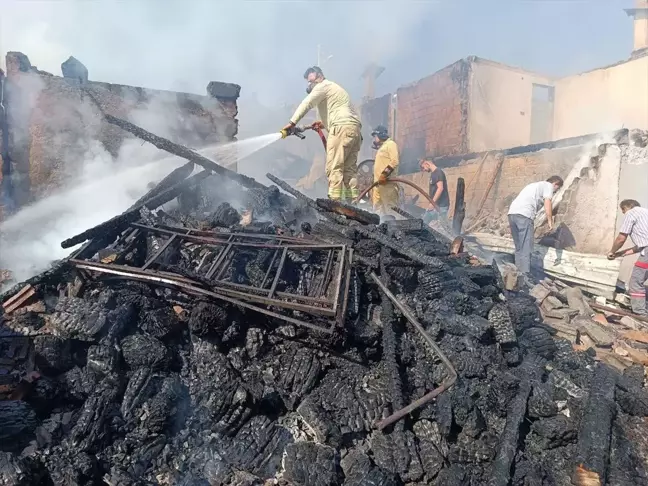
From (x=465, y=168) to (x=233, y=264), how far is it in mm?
11037

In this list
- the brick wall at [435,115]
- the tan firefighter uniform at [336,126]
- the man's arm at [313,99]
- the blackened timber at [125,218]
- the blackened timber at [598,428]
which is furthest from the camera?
the brick wall at [435,115]

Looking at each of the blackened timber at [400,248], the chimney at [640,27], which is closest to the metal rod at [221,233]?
the blackened timber at [400,248]

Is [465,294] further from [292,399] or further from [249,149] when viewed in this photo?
[249,149]

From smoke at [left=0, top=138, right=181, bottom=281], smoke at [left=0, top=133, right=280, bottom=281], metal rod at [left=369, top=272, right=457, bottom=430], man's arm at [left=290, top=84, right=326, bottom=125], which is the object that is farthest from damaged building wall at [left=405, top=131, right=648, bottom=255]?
smoke at [left=0, top=138, right=181, bottom=281]

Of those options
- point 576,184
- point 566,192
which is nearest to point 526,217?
point 566,192

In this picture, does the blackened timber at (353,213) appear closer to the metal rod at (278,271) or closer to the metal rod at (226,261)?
the metal rod at (278,271)

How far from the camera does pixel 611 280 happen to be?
7.43 metres

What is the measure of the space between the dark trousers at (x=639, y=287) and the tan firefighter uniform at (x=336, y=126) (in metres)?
4.76

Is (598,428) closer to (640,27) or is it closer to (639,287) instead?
(639,287)

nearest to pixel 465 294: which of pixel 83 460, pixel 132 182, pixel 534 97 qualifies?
pixel 83 460

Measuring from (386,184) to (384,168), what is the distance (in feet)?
0.96

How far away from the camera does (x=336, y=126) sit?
7254 mm

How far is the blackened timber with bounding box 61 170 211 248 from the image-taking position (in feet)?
16.2

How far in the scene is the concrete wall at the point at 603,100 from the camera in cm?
1678
